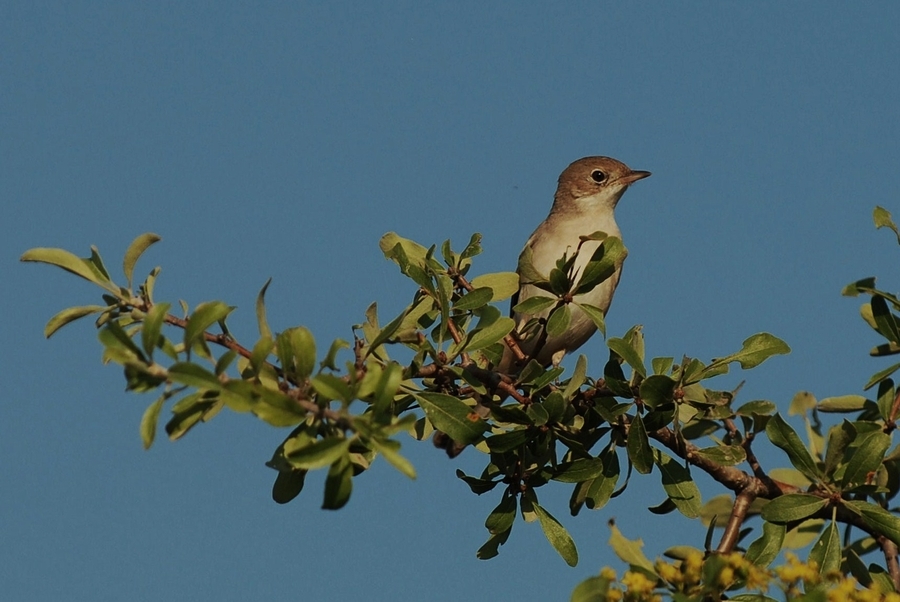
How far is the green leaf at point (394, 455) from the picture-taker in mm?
2898

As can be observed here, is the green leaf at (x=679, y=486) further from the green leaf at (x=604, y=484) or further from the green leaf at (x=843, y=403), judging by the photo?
the green leaf at (x=843, y=403)

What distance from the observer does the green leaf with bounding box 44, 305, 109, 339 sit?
4.08 meters

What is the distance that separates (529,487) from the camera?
523 centimetres

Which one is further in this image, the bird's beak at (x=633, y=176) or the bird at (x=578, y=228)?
the bird's beak at (x=633, y=176)

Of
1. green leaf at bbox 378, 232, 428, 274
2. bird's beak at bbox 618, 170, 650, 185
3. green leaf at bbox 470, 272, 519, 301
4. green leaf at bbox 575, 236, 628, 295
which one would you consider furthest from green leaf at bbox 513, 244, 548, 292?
bird's beak at bbox 618, 170, 650, 185

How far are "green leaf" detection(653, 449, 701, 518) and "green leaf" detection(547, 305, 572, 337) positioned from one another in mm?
758

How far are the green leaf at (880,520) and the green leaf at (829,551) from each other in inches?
4.9

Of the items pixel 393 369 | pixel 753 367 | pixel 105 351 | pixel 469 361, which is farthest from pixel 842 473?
pixel 105 351

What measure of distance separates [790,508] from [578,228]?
17.1 ft

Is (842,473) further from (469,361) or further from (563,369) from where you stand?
(469,361)

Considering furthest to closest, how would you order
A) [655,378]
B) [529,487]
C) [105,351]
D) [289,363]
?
[529,487] < [655,378] < [289,363] < [105,351]

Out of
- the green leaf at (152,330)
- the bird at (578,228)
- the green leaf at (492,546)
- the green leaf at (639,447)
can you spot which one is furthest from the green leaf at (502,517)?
the bird at (578,228)

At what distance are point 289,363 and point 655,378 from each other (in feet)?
6.51

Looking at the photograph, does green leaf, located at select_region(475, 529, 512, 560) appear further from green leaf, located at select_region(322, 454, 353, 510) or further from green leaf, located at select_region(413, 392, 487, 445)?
green leaf, located at select_region(322, 454, 353, 510)
